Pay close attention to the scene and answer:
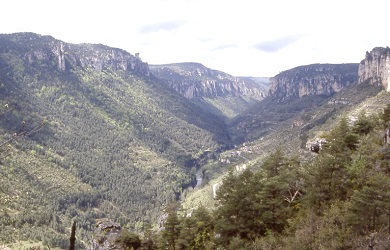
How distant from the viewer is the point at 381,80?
170 meters

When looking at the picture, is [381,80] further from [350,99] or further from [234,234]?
[234,234]

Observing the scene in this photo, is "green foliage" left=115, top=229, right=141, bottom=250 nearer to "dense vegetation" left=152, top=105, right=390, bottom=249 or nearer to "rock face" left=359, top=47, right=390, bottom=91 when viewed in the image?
"dense vegetation" left=152, top=105, right=390, bottom=249

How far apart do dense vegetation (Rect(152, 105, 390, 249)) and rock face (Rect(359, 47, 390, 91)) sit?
5414 inches

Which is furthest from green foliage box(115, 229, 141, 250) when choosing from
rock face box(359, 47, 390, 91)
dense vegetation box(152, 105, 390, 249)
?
rock face box(359, 47, 390, 91)

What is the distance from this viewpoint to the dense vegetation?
23.1m

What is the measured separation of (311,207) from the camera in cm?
3125

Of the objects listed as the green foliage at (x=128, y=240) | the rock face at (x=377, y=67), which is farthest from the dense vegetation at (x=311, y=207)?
the rock face at (x=377, y=67)

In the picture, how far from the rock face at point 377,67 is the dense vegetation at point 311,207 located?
138 m

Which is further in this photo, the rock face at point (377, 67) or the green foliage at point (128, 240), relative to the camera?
the rock face at point (377, 67)

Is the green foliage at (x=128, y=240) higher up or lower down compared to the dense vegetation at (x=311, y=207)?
lower down

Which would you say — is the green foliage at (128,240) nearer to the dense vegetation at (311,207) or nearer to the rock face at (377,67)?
the dense vegetation at (311,207)

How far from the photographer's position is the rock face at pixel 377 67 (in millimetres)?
158375

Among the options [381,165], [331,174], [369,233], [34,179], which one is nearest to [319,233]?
[369,233]

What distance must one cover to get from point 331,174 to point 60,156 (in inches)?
6965
